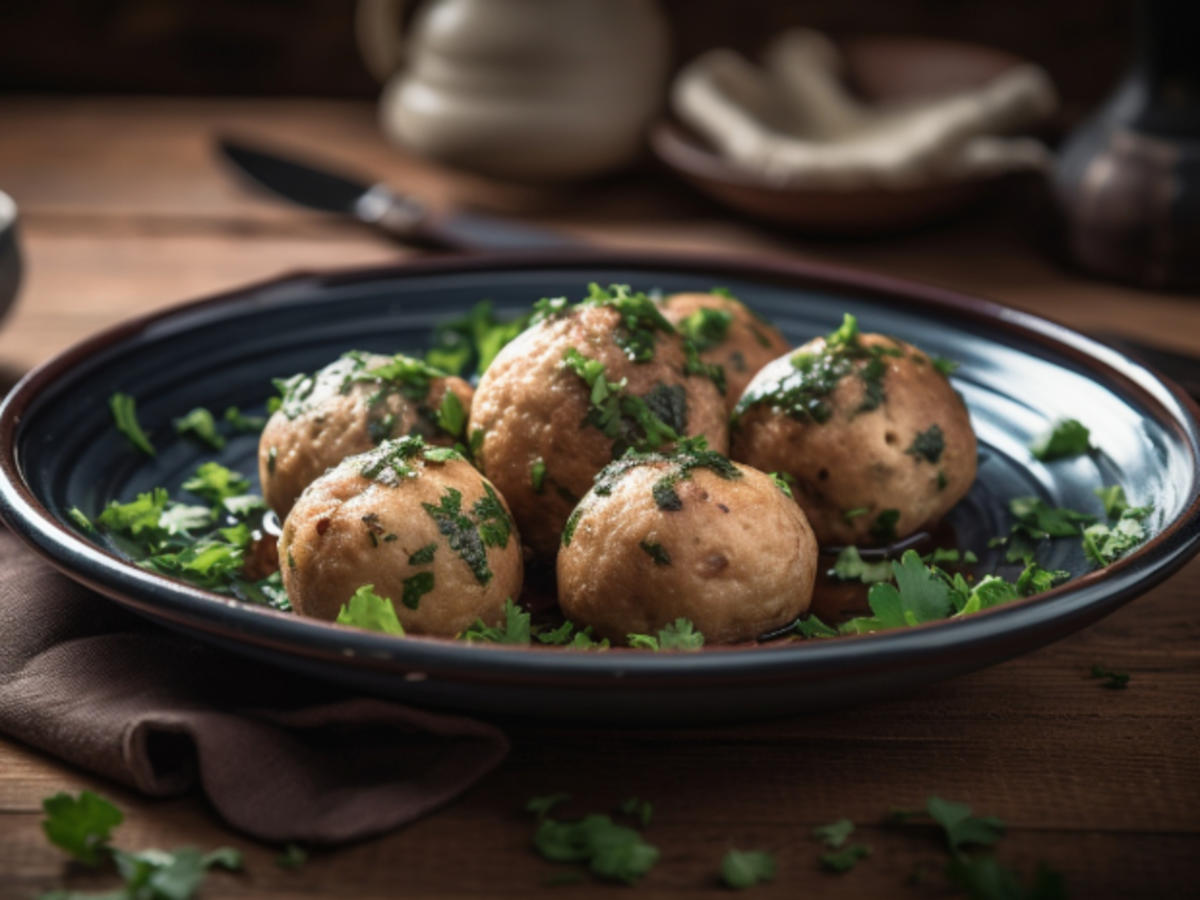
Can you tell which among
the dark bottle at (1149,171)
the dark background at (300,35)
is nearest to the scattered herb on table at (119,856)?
the dark bottle at (1149,171)

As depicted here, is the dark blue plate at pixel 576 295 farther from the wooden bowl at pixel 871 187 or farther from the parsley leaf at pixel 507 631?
the wooden bowl at pixel 871 187

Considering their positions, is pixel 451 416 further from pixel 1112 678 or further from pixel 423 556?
pixel 1112 678

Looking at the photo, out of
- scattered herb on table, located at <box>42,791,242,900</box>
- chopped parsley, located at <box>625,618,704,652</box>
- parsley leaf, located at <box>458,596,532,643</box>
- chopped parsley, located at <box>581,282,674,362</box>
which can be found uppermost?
chopped parsley, located at <box>581,282,674,362</box>

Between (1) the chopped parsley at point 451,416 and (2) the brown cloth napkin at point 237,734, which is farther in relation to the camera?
(1) the chopped parsley at point 451,416

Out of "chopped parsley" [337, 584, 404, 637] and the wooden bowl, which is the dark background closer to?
the wooden bowl

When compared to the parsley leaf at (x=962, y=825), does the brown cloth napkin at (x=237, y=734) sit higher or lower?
higher

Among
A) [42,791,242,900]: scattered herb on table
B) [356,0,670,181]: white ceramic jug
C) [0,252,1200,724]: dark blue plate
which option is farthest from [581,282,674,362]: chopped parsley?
[356,0,670,181]: white ceramic jug

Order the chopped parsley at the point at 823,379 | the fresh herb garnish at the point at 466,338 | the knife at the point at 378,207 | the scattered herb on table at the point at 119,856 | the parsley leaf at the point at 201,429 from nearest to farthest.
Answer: the scattered herb on table at the point at 119,856 < the chopped parsley at the point at 823,379 < the parsley leaf at the point at 201,429 < the fresh herb garnish at the point at 466,338 < the knife at the point at 378,207
